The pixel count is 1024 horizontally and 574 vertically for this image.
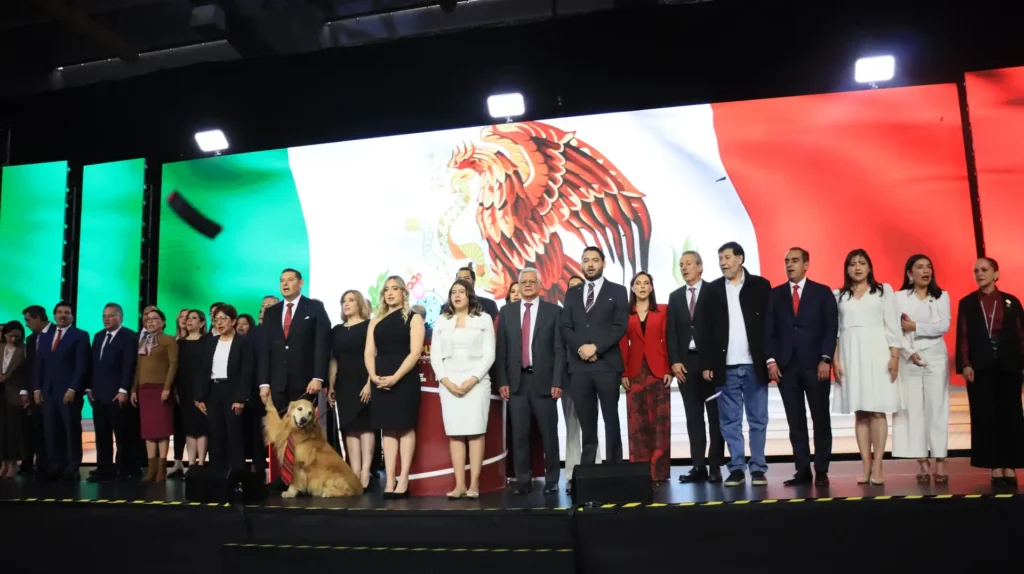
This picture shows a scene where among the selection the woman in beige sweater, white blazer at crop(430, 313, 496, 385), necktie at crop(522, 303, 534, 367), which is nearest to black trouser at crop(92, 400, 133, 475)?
the woman in beige sweater

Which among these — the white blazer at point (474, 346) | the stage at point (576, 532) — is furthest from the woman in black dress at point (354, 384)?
the stage at point (576, 532)

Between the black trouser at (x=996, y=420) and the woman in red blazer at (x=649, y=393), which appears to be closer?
the black trouser at (x=996, y=420)

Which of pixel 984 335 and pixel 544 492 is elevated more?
pixel 984 335

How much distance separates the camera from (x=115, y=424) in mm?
6273

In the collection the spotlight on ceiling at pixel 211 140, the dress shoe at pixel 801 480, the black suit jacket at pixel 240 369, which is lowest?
the dress shoe at pixel 801 480

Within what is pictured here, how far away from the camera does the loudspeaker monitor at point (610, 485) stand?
3877 mm

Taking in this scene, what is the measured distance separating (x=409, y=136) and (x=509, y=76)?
1.15m

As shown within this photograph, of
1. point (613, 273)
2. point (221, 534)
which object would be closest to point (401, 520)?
point (221, 534)

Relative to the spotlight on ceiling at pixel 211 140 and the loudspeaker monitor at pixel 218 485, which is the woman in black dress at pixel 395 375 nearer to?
the loudspeaker monitor at pixel 218 485

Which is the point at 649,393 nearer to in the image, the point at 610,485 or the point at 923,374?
the point at 610,485

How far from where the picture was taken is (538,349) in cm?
482

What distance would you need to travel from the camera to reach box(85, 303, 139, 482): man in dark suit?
6246 millimetres

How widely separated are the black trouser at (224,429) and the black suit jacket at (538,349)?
83.1 inches

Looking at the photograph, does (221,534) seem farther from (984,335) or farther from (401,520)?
(984,335)
